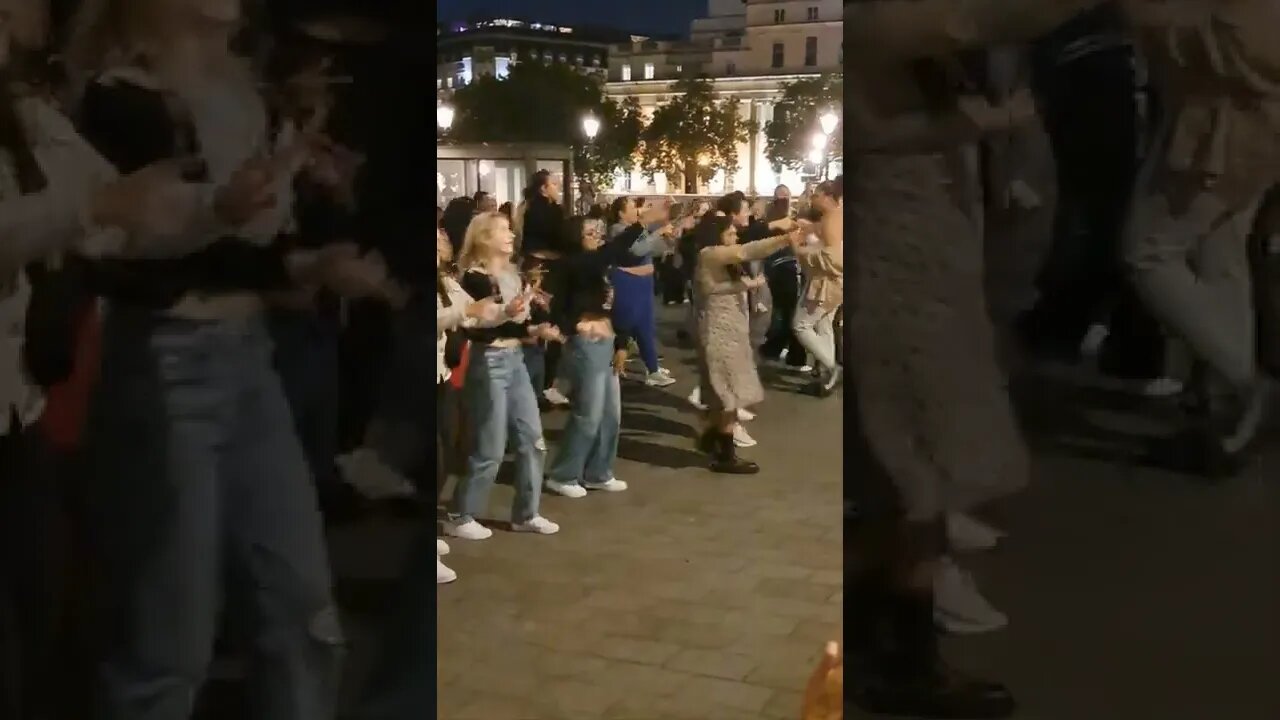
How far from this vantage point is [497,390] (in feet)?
13.0

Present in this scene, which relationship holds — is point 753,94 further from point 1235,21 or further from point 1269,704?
point 1269,704

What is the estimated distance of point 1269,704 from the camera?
1925 millimetres

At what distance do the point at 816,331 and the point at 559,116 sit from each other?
4.37 feet

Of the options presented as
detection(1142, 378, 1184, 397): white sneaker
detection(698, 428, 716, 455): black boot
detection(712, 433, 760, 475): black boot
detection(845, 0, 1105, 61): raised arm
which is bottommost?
detection(712, 433, 760, 475): black boot

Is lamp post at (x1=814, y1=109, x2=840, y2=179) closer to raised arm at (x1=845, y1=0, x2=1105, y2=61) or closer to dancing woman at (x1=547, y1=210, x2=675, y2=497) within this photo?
raised arm at (x1=845, y1=0, x2=1105, y2=61)

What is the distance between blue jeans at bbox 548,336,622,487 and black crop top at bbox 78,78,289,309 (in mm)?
2129

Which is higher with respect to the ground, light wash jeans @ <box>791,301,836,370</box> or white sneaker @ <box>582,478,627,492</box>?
light wash jeans @ <box>791,301,836,370</box>

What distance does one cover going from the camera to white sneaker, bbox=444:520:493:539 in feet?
13.5

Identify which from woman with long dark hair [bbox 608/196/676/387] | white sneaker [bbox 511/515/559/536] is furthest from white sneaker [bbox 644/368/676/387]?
white sneaker [bbox 511/515/559/536]

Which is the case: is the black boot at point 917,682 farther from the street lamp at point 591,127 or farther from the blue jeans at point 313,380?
the street lamp at point 591,127

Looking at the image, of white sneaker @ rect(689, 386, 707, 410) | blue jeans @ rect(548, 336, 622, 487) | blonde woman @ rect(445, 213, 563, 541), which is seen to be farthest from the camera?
white sneaker @ rect(689, 386, 707, 410)

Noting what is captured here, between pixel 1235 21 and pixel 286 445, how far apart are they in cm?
161

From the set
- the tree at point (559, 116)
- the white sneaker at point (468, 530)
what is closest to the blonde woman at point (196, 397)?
the tree at point (559, 116)

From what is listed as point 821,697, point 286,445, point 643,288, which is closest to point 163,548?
point 286,445
